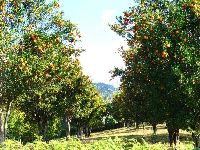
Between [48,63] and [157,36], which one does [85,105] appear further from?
[157,36]

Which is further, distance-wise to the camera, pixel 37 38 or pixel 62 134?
pixel 62 134

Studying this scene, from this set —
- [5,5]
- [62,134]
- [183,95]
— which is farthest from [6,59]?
[62,134]

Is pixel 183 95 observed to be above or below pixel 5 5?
below

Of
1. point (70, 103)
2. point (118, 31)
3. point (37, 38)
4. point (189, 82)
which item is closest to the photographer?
point (189, 82)

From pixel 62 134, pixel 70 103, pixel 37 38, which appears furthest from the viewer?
pixel 62 134

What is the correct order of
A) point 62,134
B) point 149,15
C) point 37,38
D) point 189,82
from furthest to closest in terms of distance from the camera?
point 62,134 → point 37,38 → point 149,15 → point 189,82

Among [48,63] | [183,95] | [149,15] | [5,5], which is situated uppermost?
[5,5]

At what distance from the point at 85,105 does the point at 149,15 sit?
50.7 m

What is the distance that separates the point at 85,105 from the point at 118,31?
4094 centimetres

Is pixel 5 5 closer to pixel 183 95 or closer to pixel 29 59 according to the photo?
pixel 29 59

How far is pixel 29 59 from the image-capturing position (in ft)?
94.5

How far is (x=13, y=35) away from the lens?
28547 mm

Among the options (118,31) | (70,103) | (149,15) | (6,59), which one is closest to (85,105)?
(70,103)

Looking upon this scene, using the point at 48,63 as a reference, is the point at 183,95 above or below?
below
